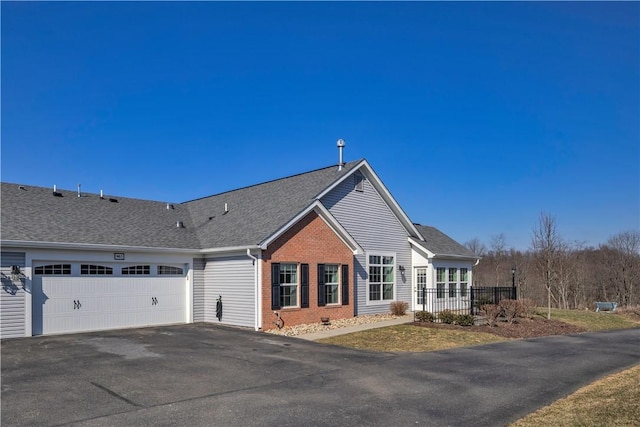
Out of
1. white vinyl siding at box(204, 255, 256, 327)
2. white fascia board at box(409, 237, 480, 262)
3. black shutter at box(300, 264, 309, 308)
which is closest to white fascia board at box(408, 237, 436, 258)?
white fascia board at box(409, 237, 480, 262)

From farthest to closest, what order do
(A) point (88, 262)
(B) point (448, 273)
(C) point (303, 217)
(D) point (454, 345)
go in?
(B) point (448, 273) < (C) point (303, 217) < (A) point (88, 262) < (D) point (454, 345)

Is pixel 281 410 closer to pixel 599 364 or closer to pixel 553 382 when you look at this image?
pixel 553 382

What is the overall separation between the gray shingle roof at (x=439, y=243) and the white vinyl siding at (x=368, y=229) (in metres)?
1.47

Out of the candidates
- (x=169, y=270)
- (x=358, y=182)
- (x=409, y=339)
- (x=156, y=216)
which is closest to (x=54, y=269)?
(x=169, y=270)

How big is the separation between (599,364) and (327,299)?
1075 cm

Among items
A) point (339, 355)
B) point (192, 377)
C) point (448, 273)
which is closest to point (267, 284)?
point (339, 355)

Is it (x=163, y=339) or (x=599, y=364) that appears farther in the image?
(x=163, y=339)

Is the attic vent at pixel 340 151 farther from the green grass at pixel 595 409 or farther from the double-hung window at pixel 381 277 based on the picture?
the green grass at pixel 595 409

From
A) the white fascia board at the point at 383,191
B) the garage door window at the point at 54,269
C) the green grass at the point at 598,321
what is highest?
the white fascia board at the point at 383,191

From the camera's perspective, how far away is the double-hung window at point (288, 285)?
63.3 feet

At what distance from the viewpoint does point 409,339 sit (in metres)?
16.4

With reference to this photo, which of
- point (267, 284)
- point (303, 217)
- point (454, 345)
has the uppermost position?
point (303, 217)

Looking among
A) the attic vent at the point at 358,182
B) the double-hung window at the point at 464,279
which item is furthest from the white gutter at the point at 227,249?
the double-hung window at the point at 464,279

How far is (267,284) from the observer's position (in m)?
18.6
